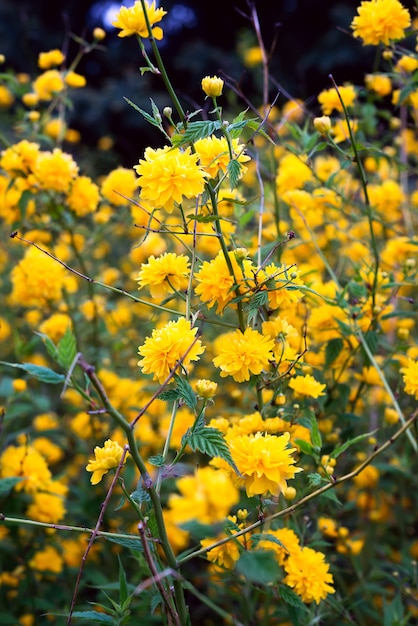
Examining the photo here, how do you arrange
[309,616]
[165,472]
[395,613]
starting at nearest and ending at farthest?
[165,472] → [309,616] → [395,613]

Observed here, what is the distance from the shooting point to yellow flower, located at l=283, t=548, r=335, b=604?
34.1 inches

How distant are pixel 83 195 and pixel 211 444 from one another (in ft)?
3.31

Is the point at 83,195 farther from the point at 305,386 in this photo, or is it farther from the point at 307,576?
the point at 307,576

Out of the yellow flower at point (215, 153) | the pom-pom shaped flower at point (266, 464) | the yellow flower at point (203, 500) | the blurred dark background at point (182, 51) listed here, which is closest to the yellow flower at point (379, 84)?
the yellow flower at point (215, 153)

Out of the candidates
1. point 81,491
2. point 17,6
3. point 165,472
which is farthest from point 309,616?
point 17,6

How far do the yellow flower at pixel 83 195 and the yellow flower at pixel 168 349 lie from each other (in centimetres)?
85

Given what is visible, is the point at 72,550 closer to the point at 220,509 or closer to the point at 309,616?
the point at 309,616

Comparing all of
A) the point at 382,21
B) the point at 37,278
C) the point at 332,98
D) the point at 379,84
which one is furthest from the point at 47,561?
the point at 379,84

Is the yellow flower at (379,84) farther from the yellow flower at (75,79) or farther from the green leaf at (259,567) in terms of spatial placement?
the green leaf at (259,567)

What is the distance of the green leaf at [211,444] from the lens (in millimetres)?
691

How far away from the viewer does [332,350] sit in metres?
1.15

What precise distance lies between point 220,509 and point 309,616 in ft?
1.95

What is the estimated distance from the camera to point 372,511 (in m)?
1.77

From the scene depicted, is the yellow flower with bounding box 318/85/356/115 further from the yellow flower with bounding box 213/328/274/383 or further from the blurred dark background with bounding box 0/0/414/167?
the blurred dark background with bounding box 0/0/414/167
